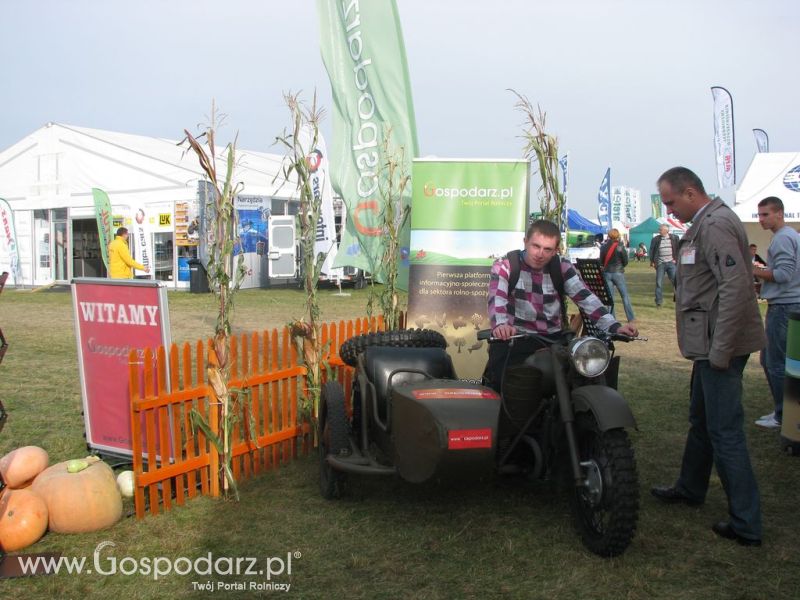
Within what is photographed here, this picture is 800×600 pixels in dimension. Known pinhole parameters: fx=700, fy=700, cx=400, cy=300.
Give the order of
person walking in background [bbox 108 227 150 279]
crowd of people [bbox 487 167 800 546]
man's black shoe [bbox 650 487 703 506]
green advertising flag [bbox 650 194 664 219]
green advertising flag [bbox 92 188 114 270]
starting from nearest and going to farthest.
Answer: crowd of people [bbox 487 167 800 546], man's black shoe [bbox 650 487 703 506], person walking in background [bbox 108 227 150 279], green advertising flag [bbox 92 188 114 270], green advertising flag [bbox 650 194 664 219]

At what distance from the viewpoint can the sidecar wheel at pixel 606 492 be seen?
3238mm

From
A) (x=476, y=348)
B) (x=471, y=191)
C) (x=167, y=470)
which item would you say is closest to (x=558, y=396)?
(x=167, y=470)

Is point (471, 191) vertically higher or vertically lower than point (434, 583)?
higher

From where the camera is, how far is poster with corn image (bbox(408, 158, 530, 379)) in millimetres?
7109

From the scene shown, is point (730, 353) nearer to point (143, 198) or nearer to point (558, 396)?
point (558, 396)

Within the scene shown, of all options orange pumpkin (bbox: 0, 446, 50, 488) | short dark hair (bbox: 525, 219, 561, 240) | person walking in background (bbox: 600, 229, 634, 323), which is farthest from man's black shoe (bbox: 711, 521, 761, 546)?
person walking in background (bbox: 600, 229, 634, 323)

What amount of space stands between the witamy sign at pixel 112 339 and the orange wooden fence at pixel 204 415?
24cm

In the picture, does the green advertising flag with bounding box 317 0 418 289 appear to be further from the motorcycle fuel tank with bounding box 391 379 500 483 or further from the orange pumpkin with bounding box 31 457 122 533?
the orange pumpkin with bounding box 31 457 122 533

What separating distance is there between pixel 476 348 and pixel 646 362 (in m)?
3.53

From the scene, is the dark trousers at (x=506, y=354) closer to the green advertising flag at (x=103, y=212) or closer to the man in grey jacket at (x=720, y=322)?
the man in grey jacket at (x=720, y=322)

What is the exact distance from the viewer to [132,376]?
3.99 meters

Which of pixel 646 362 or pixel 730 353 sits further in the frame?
pixel 646 362

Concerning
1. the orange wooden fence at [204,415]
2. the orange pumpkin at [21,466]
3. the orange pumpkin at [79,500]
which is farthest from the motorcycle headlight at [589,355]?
the orange pumpkin at [21,466]

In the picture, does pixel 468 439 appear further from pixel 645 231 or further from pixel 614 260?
pixel 645 231
